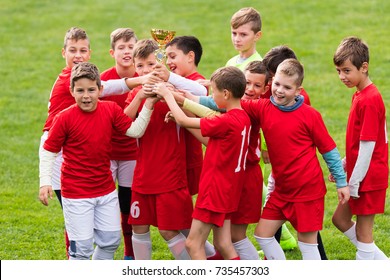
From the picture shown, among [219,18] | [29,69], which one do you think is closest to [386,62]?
[219,18]

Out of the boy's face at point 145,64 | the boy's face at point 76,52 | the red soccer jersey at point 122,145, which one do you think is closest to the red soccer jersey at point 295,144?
the boy's face at point 145,64

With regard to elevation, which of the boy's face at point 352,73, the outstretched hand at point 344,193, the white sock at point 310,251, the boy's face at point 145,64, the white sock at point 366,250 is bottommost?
the white sock at point 366,250

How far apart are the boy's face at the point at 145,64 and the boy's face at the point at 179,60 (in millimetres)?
170

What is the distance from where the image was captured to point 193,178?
790 cm

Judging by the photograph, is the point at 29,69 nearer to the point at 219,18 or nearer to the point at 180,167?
the point at 219,18

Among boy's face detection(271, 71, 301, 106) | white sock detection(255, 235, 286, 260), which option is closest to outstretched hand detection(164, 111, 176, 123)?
boy's face detection(271, 71, 301, 106)

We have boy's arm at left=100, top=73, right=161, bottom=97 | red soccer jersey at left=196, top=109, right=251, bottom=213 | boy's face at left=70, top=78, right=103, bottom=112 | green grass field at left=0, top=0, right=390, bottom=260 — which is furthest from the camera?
green grass field at left=0, top=0, right=390, bottom=260

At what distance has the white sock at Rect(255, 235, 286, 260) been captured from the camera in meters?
7.42

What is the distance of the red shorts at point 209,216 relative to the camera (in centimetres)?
718

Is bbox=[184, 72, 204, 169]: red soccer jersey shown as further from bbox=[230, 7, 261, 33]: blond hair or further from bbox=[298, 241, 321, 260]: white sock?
bbox=[298, 241, 321, 260]: white sock

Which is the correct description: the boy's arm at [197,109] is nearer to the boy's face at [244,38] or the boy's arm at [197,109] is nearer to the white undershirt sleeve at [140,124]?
the white undershirt sleeve at [140,124]

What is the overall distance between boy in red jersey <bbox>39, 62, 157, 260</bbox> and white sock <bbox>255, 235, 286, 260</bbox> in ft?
3.92

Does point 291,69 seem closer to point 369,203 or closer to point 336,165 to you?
point 336,165
